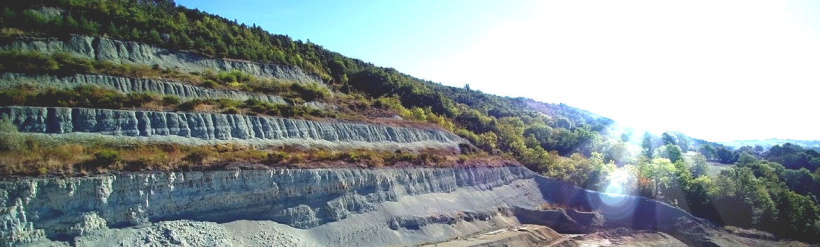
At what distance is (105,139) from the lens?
31.2 metres

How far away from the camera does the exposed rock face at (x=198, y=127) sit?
30484 millimetres

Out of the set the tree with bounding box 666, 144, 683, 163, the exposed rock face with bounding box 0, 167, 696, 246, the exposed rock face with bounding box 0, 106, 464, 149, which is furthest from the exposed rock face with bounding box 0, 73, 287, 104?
the tree with bounding box 666, 144, 683, 163

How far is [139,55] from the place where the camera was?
49.9 m

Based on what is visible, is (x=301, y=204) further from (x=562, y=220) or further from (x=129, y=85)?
(x=562, y=220)

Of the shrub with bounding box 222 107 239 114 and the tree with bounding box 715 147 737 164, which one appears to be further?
the tree with bounding box 715 147 737 164

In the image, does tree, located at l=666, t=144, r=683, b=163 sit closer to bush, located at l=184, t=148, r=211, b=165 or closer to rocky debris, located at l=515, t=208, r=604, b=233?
rocky debris, located at l=515, t=208, r=604, b=233

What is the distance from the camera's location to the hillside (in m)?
26.7

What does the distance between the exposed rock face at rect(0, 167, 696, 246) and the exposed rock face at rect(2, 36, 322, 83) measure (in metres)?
24.2

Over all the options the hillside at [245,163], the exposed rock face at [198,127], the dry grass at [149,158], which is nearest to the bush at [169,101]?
the hillside at [245,163]

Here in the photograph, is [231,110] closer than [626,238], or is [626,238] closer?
[231,110]

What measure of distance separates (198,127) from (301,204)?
11.2 m

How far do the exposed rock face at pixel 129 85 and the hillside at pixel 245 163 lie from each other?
0.57ft

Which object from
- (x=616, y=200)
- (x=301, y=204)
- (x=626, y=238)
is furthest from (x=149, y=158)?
(x=616, y=200)

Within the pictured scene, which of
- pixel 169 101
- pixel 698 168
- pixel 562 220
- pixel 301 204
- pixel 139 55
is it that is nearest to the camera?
pixel 301 204
